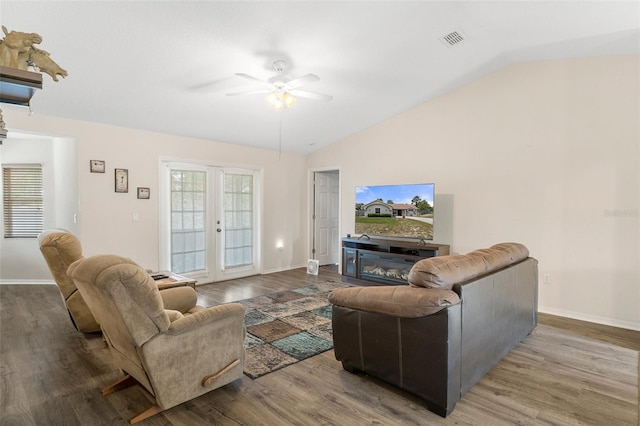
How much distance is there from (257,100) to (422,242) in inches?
121

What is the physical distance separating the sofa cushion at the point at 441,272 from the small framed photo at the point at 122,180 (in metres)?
4.26

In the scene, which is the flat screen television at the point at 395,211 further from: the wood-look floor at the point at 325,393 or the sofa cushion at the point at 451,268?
the sofa cushion at the point at 451,268

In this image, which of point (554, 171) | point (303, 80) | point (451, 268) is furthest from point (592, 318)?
point (303, 80)

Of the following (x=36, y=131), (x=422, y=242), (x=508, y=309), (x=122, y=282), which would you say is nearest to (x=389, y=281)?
(x=422, y=242)

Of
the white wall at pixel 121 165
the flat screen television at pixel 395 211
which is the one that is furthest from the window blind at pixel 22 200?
the flat screen television at pixel 395 211

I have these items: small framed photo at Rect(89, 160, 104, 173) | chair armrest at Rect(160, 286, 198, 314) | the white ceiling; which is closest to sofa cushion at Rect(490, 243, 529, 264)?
the white ceiling

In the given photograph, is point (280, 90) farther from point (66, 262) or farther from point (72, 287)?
point (72, 287)

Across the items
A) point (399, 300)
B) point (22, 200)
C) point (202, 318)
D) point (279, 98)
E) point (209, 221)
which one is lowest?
point (202, 318)

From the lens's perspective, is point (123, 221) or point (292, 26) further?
point (123, 221)

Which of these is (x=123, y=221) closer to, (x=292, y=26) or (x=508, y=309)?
(x=292, y=26)

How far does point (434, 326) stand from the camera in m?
1.98

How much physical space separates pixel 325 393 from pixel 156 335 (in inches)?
47.4

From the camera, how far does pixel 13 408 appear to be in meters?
2.12

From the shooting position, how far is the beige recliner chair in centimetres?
180
